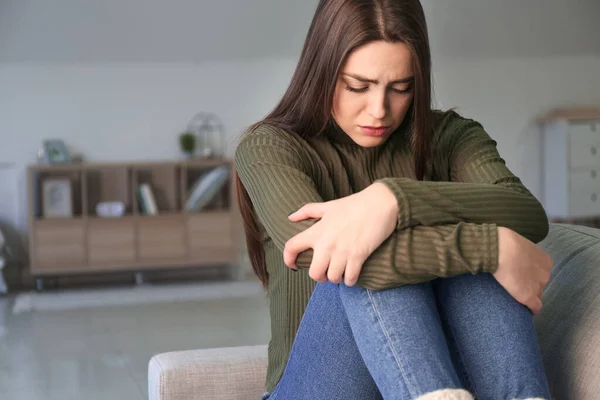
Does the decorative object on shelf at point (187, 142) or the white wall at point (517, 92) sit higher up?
the white wall at point (517, 92)

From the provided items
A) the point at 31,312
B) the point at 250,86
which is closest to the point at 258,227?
the point at 31,312

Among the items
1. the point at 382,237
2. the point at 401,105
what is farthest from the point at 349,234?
the point at 401,105

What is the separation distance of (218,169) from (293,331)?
4033mm

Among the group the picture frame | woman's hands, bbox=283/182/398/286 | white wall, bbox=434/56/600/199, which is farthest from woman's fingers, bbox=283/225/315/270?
white wall, bbox=434/56/600/199

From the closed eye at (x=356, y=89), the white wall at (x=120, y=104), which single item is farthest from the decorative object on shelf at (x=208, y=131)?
the closed eye at (x=356, y=89)

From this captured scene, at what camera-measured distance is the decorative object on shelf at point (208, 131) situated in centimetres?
576

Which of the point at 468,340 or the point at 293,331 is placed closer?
the point at 468,340

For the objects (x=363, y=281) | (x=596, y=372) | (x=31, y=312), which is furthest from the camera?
(x=31, y=312)

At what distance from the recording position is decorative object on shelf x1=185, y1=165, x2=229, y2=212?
543 cm

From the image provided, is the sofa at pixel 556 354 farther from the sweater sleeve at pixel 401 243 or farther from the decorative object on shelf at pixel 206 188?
the decorative object on shelf at pixel 206 188

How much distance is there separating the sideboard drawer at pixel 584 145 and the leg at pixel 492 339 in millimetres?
5403

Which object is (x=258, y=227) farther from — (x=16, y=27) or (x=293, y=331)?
(x=16, y=27)

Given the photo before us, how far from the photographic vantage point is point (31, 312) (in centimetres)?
462

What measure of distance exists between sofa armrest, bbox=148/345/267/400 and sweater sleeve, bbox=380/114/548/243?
1.67 ft
